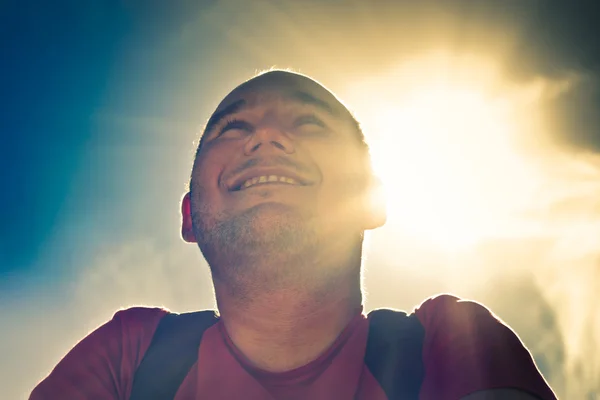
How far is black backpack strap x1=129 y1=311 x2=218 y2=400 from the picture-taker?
2076 mm

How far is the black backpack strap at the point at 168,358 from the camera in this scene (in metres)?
2.08

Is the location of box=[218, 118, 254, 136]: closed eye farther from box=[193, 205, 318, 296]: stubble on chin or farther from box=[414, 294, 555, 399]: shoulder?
box=[414, 294, 555, 399]: shoulder


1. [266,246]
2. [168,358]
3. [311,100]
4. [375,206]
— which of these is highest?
[311,100]

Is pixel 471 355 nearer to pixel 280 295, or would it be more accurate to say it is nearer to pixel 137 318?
pixel 280 295

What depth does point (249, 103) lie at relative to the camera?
8.76ft

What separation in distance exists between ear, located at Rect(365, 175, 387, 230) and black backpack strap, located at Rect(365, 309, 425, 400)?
62 cm

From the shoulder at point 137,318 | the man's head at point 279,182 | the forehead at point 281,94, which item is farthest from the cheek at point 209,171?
the shoulder at point 137,318

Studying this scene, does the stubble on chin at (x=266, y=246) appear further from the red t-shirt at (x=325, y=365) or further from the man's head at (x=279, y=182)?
the red t-shirt at (x=325, y=365)

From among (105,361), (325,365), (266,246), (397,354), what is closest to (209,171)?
(266,246)

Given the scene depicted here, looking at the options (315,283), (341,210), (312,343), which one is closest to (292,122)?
(341,210)

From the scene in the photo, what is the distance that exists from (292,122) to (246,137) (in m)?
0.31

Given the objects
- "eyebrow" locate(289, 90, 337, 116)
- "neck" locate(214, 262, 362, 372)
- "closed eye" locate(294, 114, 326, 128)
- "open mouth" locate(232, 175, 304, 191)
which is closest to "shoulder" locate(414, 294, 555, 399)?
"neck" locate(214, 262, 362, 372)

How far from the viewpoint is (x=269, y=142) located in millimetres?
2389

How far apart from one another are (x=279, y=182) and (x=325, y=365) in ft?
3.33
